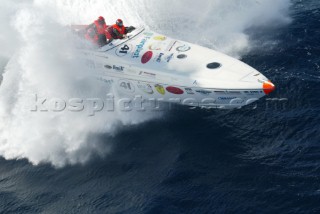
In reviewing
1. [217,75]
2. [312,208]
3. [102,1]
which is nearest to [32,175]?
[217,75]

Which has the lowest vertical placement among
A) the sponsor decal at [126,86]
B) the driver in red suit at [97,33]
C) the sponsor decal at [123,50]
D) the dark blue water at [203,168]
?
the dark blue water at [203,168]

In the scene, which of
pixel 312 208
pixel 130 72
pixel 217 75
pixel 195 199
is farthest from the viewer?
pixel 130 72

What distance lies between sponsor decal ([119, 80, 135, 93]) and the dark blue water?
244cm

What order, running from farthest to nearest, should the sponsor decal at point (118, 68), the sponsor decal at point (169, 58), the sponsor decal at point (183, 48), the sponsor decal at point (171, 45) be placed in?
the sponsor decal at point (171, 45)
the sponsor decal at point (183, 48)
the sponsor decal at point (118, 68)
the sponsor decal at point (169, 58)

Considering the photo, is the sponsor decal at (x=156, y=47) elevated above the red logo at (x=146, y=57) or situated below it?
above

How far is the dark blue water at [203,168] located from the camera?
16609mm

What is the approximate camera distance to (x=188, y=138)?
2041 centimetres

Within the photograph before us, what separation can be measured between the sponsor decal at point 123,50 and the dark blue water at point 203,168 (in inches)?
166

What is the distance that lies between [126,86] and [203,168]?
7.18 m

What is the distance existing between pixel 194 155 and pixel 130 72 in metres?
6.14

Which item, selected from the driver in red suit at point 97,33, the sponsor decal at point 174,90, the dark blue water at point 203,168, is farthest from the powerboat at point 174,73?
the dark blue water at point 203,168

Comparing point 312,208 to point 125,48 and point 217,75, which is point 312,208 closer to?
point 217,75

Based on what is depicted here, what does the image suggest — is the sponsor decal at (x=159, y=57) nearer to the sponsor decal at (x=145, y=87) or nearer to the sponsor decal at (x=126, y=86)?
the sponsor decal at (x=145, y=87)

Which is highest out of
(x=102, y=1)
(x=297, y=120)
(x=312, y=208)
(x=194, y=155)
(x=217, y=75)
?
(x=102, y=1)
